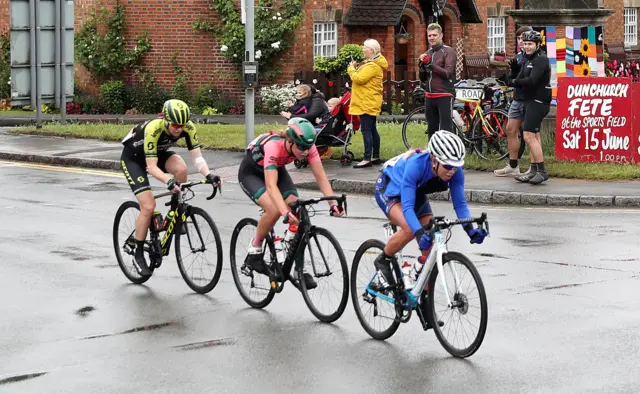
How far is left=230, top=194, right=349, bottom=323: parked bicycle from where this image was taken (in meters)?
9.36

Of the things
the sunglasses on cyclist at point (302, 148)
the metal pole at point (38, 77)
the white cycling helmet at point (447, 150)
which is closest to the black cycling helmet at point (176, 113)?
the sunglasses on cyclist at point (302, 148)

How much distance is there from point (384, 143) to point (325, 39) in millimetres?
11718

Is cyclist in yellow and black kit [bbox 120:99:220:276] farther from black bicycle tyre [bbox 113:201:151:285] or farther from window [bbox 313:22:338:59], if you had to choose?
window [bbox 313:22:338:59]

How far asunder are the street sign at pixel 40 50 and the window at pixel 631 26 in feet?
73.9

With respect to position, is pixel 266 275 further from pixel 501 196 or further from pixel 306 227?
pixel 501 196

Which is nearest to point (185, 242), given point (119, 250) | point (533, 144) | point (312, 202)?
point (119, 250)

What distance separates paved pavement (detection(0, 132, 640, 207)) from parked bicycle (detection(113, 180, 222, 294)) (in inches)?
243

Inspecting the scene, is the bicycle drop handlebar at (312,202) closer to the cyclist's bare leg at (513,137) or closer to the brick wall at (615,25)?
the cyclist's bare leg at (513,137)

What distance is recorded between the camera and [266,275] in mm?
10000

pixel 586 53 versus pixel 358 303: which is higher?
pixel 586 53

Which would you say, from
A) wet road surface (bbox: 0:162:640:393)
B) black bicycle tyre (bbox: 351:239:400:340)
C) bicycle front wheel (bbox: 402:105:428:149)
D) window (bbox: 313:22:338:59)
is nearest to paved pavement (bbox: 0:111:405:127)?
window (bbox: 313:22:338:59)

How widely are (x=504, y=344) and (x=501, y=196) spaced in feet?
25.5

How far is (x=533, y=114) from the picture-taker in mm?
16953

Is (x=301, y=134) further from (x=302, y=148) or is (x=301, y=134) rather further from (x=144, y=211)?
(x=144, y=211)
